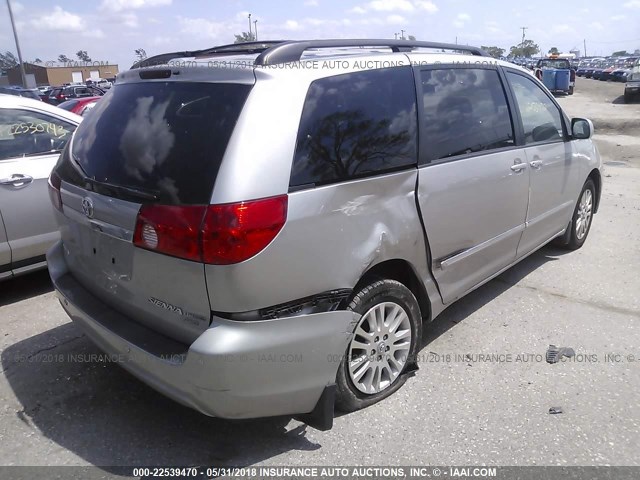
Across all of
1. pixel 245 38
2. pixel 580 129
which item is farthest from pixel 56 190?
pixel 245 38

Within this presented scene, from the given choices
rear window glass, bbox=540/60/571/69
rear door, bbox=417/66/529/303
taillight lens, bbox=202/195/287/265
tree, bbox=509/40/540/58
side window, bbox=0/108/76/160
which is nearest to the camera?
taillight lens, bbox=202/195/287/265

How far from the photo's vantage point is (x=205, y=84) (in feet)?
7.98

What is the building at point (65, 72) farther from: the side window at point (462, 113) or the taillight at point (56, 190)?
the side window at point (462, 113)

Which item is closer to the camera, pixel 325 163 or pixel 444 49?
pixel 325 163

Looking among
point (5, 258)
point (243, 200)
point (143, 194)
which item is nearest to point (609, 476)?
point (243, 200)

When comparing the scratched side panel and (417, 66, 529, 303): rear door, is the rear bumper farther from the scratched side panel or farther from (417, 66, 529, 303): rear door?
(417, 66, 529, 303): rear door

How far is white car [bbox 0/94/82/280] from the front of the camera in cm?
413

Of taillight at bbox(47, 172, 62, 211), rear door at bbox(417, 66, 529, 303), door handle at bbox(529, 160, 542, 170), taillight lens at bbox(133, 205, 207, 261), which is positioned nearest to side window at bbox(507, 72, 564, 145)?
door handle at bbox(529, 160, 542, 170)

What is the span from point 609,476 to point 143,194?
8.19 feet

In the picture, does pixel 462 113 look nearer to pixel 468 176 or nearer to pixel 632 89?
pixel 468 176

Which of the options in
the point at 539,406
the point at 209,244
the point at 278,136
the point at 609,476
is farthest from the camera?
the point at 539,406

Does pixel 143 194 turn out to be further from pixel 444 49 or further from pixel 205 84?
pixel 444 49

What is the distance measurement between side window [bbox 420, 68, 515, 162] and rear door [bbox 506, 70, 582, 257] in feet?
1.05

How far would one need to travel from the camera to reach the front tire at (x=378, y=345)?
8.94 feet
